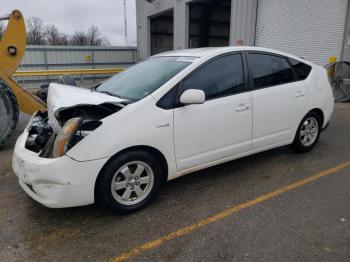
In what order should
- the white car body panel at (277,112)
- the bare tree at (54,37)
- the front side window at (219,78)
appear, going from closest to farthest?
1. the front side window at (219,78)
2. the white car body panel at (277,112)
3. the bare tree at (54,37)

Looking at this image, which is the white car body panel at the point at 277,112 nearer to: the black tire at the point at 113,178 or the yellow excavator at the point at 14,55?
the black tire at the point at 113,178

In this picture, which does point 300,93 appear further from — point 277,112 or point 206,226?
point 206,226

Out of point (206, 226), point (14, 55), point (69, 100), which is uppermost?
point (14, 55)

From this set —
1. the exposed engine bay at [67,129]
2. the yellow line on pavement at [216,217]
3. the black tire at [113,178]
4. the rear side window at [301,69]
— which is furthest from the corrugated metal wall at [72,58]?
the yellow line on pavement at [216,217]

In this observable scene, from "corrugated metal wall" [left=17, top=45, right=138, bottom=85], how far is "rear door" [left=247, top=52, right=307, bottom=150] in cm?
1627

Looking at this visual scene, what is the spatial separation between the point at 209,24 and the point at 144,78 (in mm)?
18044

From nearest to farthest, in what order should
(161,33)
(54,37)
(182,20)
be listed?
(182,20) → (161,33) → (54,37)

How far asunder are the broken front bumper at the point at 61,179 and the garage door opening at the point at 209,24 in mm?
17298

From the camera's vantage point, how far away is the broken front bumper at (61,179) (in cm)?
273

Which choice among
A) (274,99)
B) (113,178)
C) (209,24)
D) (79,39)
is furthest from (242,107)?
(79,39)

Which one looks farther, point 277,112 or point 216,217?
point 277,112

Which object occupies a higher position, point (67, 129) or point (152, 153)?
point (67, 129)

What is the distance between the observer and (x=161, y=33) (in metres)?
22.3

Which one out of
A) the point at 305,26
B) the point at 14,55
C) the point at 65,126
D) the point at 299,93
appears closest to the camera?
the point at 65,126
